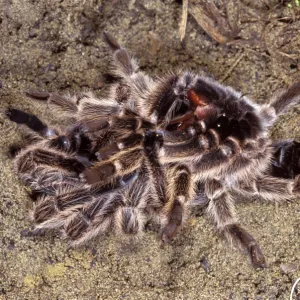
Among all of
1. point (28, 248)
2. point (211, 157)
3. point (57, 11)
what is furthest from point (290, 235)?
point (57, 11)

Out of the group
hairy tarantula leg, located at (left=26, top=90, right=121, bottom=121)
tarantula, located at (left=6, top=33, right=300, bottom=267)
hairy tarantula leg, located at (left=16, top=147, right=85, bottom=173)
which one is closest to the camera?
tarantula, located at (left=6, top=33, right=300, bottom=267)

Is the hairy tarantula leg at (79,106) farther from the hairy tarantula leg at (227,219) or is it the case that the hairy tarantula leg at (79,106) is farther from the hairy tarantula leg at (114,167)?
the hairy tarantula leg at (227,219)

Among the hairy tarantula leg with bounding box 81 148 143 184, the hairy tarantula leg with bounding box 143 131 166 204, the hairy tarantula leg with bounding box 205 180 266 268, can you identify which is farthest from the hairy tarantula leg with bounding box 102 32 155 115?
the hairy tarantula leg with bounding box 205 180 266 268

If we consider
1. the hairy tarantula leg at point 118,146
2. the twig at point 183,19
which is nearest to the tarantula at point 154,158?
the hairy tarantula leg at point 118,146

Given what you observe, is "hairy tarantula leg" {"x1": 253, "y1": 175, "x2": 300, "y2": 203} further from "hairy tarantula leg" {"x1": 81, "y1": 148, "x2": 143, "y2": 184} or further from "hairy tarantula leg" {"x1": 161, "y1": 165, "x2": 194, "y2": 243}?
"hairy tarantula leg" {"x1": 81, "y1": 148, "x2": 143, "y2": 184}

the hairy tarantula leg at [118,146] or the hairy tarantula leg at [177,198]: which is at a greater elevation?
the hairy tarantula leg at [118,146]

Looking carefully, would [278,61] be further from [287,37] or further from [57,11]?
[57,11]
